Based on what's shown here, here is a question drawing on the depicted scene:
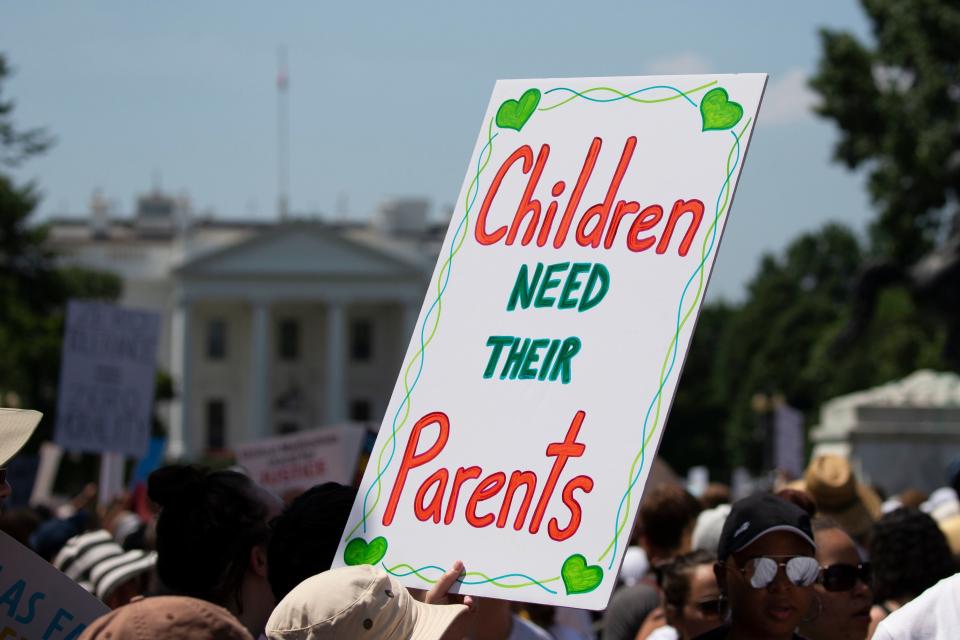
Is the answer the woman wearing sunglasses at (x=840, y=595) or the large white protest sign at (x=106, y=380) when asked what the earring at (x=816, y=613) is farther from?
the large white protest sign at (x=106, y=380)

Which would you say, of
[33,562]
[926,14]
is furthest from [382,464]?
[926,14]

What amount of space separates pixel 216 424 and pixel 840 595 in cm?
8210

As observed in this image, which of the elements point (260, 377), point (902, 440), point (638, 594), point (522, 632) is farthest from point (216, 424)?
point (522, 632)

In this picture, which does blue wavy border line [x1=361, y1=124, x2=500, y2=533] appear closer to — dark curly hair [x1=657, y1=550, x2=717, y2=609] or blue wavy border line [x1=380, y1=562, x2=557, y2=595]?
blue wavy border line [x1=380, y1=562, x2=557, y2=595]

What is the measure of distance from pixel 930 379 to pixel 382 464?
564 inches

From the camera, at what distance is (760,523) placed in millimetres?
3174

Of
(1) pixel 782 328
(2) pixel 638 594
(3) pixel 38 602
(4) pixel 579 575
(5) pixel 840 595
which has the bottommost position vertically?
(1) pixel 782 328

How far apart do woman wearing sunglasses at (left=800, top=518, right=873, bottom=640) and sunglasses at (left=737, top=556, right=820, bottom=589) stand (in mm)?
438

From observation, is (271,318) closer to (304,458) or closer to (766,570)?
(304,458)

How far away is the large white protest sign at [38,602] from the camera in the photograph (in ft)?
9.20

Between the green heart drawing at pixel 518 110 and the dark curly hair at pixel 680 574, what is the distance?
4.95 ft

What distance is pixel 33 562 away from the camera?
2822 mm

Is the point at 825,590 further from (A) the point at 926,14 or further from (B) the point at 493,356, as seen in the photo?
(A) the point at 926,14

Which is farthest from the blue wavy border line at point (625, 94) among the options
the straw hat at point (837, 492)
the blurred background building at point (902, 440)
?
the blurred background building at point (902, 440)
